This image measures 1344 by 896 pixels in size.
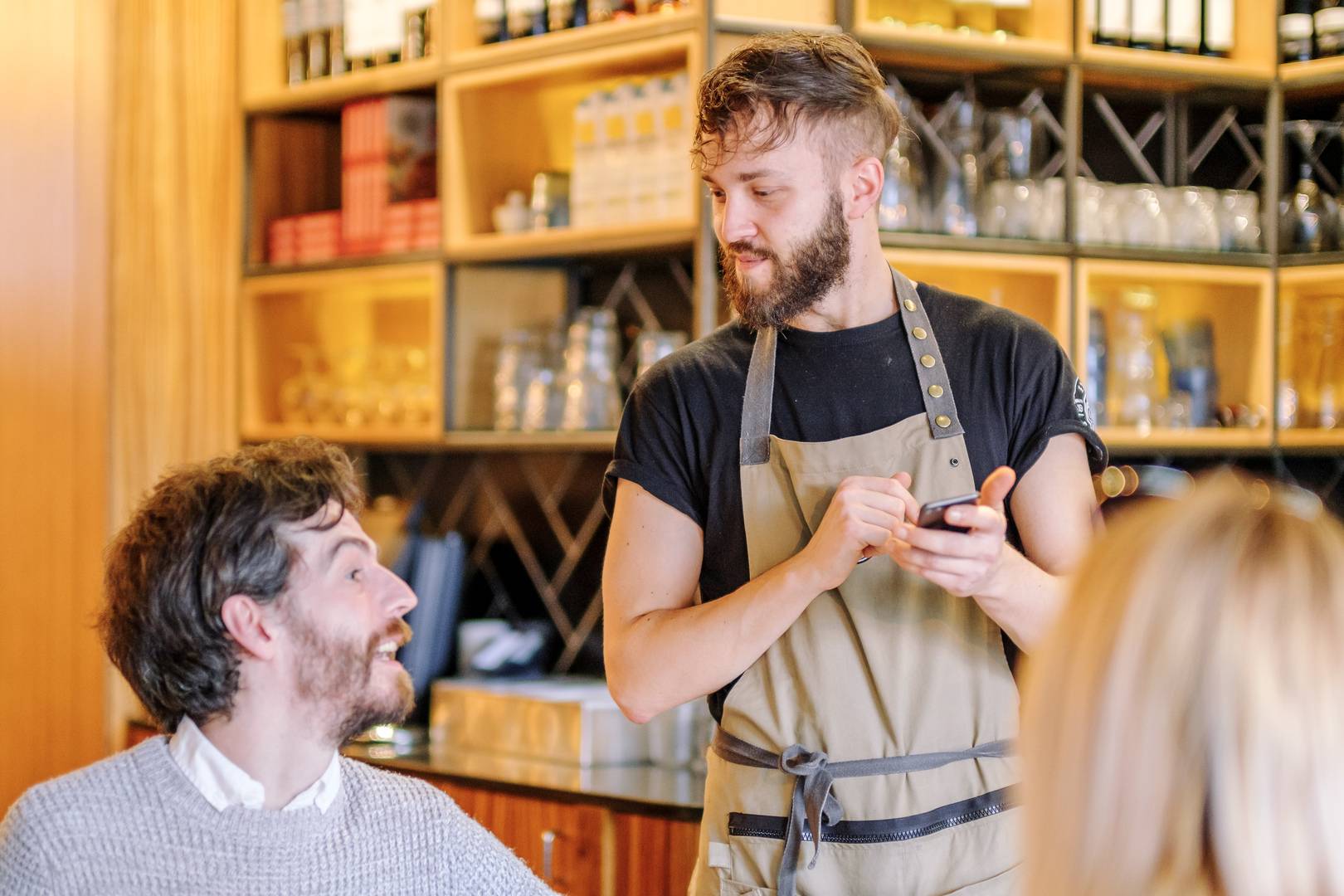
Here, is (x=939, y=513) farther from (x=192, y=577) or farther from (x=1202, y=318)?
(x=1202, y=318)

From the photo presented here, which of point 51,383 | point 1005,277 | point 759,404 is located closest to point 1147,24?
point 1005,277

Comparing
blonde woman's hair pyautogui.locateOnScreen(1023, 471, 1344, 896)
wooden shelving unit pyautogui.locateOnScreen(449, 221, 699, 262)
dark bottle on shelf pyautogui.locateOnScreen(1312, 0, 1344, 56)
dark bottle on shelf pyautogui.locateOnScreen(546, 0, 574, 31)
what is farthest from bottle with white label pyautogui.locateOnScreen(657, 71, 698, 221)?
blonde woman's hair pyautogui.locateOnScreen(1023, 471, 1344, 896)

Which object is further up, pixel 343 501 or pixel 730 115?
pixel 730 115

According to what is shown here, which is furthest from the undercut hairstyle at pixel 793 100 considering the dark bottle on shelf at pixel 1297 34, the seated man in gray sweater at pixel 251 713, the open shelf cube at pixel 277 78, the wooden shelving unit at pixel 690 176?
the open shelf cube at pixel 277 78

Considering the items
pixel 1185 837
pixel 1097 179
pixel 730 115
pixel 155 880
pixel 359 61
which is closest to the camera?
pixel 1185 837

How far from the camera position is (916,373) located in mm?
1912

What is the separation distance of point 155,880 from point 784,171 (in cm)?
106

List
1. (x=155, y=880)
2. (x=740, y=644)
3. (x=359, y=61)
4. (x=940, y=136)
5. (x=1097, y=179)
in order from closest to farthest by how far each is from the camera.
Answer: (x=155, y=880), (x=740, y=644), (x=940, y=136), (x=1097, y=179), (x=359, y=61)

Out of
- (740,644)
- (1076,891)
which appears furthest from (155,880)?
(1076,891)

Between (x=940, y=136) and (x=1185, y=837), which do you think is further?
(x=940, y=136)

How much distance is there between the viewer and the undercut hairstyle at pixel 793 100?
6.20ft

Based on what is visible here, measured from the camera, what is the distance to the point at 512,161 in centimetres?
363

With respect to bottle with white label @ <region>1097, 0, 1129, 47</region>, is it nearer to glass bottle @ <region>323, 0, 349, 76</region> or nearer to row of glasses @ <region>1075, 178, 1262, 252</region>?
row of glasses @ <region>1075, 178, 1262, 252</region>

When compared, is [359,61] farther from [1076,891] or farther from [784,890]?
[1076,891]
